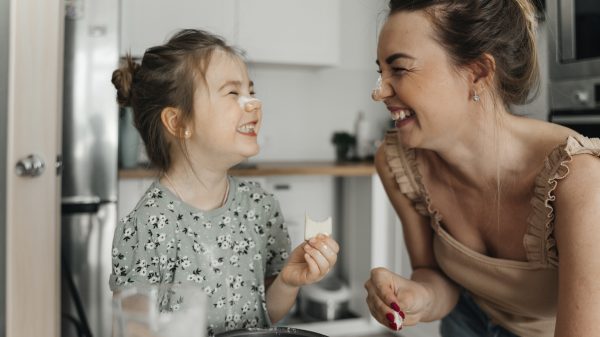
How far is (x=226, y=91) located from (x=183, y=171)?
0.51ft

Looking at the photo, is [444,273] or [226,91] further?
[444,273]

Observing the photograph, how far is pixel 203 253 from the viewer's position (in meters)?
0.83

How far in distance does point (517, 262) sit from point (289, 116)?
6.45 ft

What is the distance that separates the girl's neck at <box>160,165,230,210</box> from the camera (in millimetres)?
888

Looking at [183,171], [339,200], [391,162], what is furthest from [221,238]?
[339,200]

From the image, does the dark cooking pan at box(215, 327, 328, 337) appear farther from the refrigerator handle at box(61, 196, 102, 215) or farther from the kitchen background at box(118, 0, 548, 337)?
the kitchen background at box(118, 0, 548, 337)

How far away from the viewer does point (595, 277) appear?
0.69 m

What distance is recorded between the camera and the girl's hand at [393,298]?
A: 80 cm

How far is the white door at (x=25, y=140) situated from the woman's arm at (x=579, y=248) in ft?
2.84

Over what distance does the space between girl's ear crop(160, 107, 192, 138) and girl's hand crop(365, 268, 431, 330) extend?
0.39m

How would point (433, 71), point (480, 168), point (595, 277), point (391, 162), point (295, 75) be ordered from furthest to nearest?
point (295, 75) → point (391, 162) → point (480, 168) → point (433, 71) → point (595, 277)

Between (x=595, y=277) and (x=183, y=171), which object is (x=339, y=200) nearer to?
(x=183, y=171)

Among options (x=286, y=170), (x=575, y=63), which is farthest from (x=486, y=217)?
(x=286, y=170)

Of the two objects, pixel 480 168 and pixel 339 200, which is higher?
pixel 480 168
